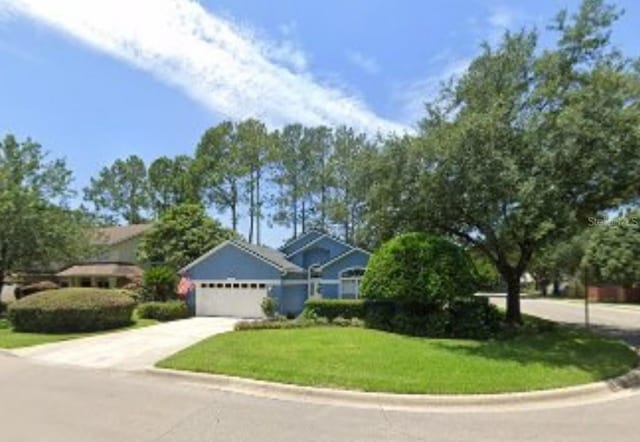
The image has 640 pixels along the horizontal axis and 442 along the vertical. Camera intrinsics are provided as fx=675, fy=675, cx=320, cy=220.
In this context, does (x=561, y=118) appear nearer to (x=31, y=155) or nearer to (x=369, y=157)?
(x=369, y=157)

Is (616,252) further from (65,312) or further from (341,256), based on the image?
(65,312)

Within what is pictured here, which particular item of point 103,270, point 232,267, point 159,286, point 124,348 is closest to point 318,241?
point 232,267

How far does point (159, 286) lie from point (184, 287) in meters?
2.30

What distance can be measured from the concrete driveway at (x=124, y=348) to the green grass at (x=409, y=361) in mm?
1158

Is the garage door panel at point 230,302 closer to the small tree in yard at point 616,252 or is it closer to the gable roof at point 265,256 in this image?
Result: the gable roof at point 265,256

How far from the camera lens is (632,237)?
4750 cm

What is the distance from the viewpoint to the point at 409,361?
50.1 ft

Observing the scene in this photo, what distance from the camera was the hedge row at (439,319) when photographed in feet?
73.8

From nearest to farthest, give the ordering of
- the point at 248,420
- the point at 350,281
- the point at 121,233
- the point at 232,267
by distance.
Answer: the point at 248,420 → the point at 350,281 → the point at 232,267 → the point at 121,233

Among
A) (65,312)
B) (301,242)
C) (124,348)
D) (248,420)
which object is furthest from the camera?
(301,242)

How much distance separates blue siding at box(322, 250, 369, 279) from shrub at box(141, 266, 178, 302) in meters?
8.52

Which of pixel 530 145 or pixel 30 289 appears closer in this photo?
pixel 530 145

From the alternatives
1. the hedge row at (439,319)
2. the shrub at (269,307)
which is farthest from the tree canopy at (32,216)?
the hedge row at (439,319)

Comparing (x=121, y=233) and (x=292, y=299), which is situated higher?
(x=121, y=233)
